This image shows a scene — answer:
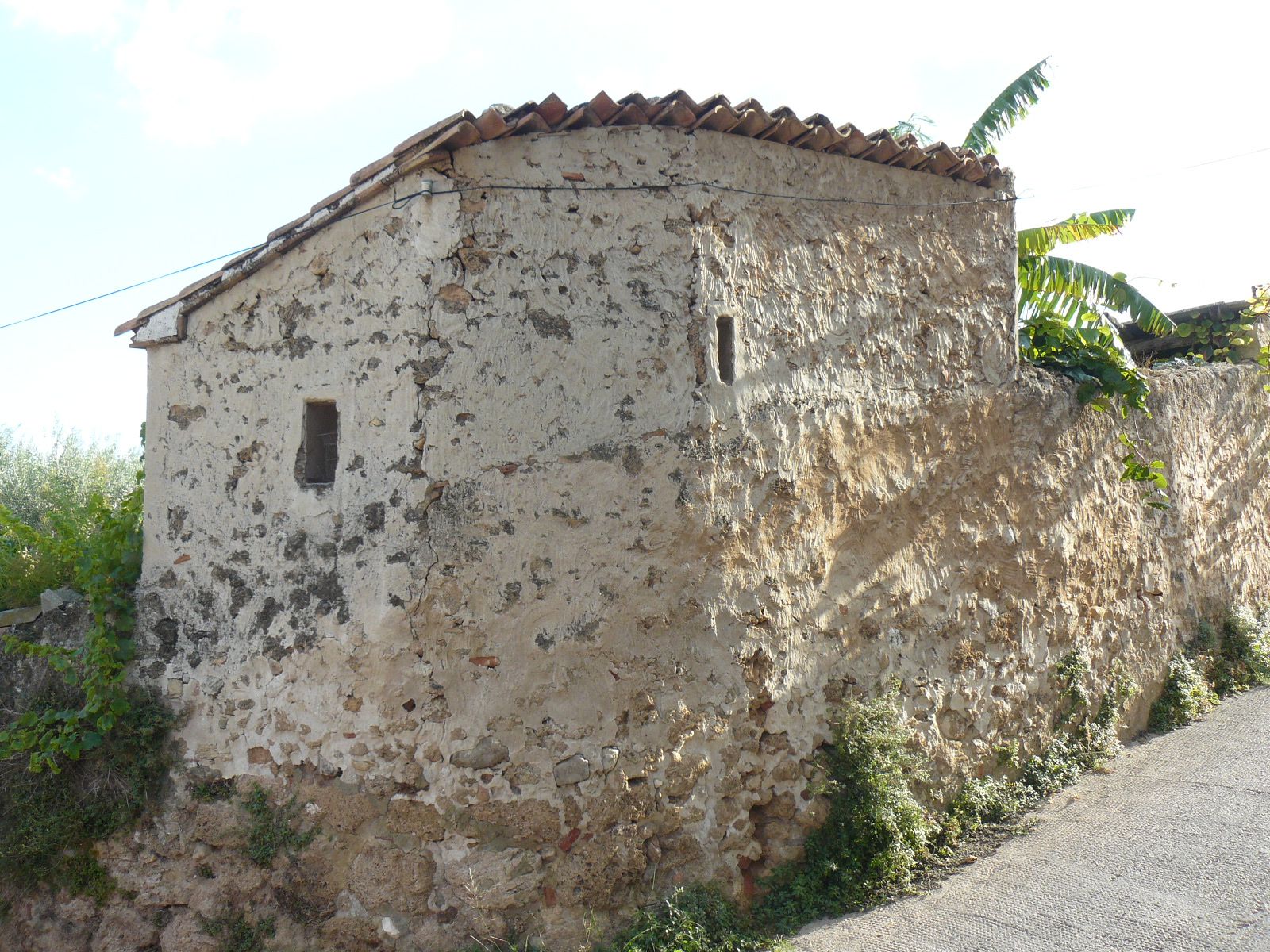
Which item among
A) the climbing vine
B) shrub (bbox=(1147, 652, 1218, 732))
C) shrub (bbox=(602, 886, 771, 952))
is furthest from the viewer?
shrub (bbox=(1147, 652, 1218, 732))

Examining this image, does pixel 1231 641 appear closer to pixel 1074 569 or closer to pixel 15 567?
pixel 1074 569

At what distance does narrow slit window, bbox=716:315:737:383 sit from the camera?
547cm

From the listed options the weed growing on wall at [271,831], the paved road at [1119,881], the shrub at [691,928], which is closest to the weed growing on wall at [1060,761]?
the paved road at [1119,881]

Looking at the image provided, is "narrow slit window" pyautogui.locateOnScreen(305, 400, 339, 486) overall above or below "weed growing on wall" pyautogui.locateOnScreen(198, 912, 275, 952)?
above

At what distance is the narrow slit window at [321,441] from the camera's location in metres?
5.48

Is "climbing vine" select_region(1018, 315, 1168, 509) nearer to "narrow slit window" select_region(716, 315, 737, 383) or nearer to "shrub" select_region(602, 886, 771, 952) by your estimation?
"narrow slit window" select_region(716, 315, 737, 383)

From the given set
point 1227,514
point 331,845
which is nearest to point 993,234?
point 1227,514

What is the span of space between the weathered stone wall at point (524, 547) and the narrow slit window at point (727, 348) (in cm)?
6

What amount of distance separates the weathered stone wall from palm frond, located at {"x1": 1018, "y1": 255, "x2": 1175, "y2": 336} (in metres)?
5.18

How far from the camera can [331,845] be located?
17.1 feet

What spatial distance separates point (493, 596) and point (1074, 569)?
4.46 metres

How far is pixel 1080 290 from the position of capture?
10.3 m

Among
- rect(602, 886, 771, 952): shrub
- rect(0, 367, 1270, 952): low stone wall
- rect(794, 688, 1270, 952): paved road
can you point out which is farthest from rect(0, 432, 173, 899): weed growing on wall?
rect(794, 688, 1270, 952): paved road

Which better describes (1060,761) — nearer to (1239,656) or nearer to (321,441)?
(1239,656)
